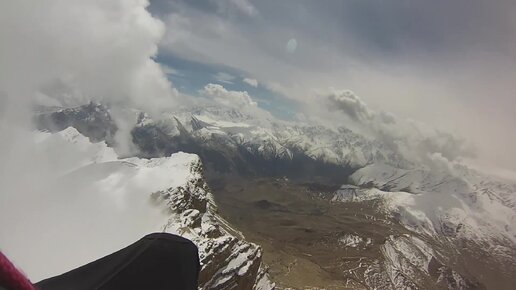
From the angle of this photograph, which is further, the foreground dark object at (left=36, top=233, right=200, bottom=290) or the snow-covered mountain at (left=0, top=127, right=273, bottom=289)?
the snow-covered mountain at (left=0, top=127, right=273, bottom=289)

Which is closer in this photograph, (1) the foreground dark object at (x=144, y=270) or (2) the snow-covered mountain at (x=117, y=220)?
(1) the foreground dark object at (x=144, y=270)

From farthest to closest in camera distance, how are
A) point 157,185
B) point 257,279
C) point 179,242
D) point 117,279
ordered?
1. point 257,279
2. point 157,185
3. point 179,242
4. point 117,279

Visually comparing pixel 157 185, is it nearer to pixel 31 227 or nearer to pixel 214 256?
pixel 214 256

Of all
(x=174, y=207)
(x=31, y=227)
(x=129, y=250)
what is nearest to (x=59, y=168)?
(x=174, y=207)
